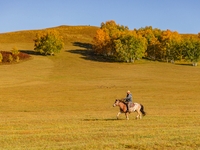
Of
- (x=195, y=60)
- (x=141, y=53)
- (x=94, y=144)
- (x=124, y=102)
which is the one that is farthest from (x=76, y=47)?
(x=94, y=144)

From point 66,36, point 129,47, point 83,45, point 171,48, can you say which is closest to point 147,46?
point 171,48

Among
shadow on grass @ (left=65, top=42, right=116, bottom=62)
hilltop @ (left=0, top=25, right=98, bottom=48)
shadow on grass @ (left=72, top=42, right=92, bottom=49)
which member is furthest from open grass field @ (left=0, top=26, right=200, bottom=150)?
hilltop @ (left=0, top=25, right=98, bottom=48)

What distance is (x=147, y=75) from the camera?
80.1 meters

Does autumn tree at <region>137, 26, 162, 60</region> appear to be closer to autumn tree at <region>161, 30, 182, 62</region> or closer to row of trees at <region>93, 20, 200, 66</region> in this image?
row of trees at <region>93, 20, 200, 66</region>

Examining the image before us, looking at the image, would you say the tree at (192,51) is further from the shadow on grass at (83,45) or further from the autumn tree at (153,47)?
the shadow on grass at (83,45)

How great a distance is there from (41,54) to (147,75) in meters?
43.9

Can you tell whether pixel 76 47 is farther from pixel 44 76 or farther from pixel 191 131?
pixel 191 131

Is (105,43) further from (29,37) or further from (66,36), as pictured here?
(29,37)

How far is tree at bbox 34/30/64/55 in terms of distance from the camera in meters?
110

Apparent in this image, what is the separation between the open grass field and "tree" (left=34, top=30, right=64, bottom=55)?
3.13 meters

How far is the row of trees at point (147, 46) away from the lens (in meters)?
106

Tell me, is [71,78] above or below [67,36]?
below

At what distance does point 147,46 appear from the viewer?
120 m

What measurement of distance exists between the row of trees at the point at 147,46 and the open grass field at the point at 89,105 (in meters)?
5.33
